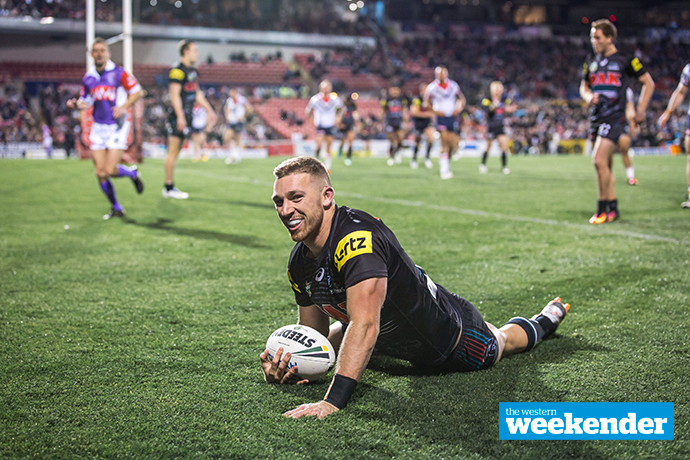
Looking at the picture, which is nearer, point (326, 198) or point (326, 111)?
point (326, 198)

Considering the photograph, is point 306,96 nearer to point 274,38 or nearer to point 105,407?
point 274,38

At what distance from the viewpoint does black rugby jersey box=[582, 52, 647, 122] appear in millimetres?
7004

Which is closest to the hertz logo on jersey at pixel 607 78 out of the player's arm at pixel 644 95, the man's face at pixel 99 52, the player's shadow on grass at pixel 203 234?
the player's arm at pixel 644 95

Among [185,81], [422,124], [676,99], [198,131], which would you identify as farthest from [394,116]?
[676,99]

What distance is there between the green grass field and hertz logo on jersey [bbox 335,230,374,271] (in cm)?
66

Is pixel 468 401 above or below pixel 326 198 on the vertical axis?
below

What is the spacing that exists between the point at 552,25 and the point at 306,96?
25.1 m

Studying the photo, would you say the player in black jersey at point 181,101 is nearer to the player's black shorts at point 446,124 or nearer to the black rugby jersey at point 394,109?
the player's black shorts at point 446,124

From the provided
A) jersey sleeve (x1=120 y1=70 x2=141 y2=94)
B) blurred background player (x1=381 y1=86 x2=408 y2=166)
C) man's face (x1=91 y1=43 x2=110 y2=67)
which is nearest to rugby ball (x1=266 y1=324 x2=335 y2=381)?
man's face (x1=91 y1=43 x2=110 y2=67)

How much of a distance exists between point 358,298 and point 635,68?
622 cm

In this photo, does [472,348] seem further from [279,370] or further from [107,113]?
[107,113]

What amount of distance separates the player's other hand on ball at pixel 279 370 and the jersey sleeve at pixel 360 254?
561 mm

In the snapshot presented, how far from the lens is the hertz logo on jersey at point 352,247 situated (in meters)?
2.35

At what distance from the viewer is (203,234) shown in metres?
6.85
